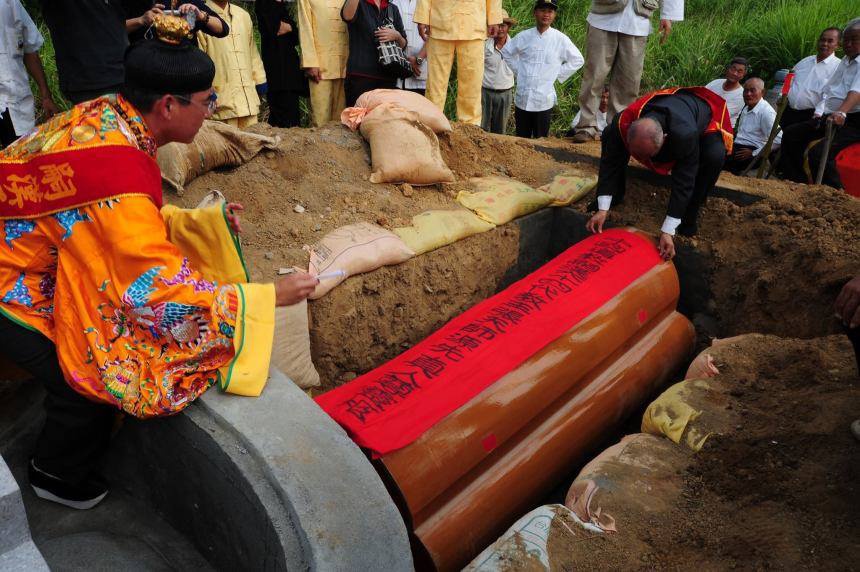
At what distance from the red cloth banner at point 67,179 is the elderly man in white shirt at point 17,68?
3.14 meters

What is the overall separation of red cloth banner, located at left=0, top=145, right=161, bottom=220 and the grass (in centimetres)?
703

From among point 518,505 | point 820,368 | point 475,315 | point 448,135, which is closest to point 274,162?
point 448,135

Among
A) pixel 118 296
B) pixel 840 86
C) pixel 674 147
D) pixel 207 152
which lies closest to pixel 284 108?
pixel 207 152

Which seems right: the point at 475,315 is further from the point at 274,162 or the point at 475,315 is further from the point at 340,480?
the point at 274,162

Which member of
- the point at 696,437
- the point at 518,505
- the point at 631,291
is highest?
the point at 631,291

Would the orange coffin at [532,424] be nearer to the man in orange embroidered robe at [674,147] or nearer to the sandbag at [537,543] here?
the sandbag at [537,543]

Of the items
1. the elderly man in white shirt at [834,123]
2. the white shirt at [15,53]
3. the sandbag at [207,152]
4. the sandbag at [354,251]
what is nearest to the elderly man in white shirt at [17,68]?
the white shirt at [15,53]

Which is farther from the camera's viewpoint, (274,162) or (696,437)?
(274,162)

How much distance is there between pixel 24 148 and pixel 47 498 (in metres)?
1.30

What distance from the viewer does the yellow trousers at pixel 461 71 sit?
5562mm

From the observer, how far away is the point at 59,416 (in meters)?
2.19

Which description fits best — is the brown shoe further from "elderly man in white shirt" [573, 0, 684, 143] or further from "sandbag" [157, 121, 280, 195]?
"sandbag" [157, 121, 280, 195]

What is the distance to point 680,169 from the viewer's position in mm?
4125

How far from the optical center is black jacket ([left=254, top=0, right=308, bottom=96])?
5340 millimetres
